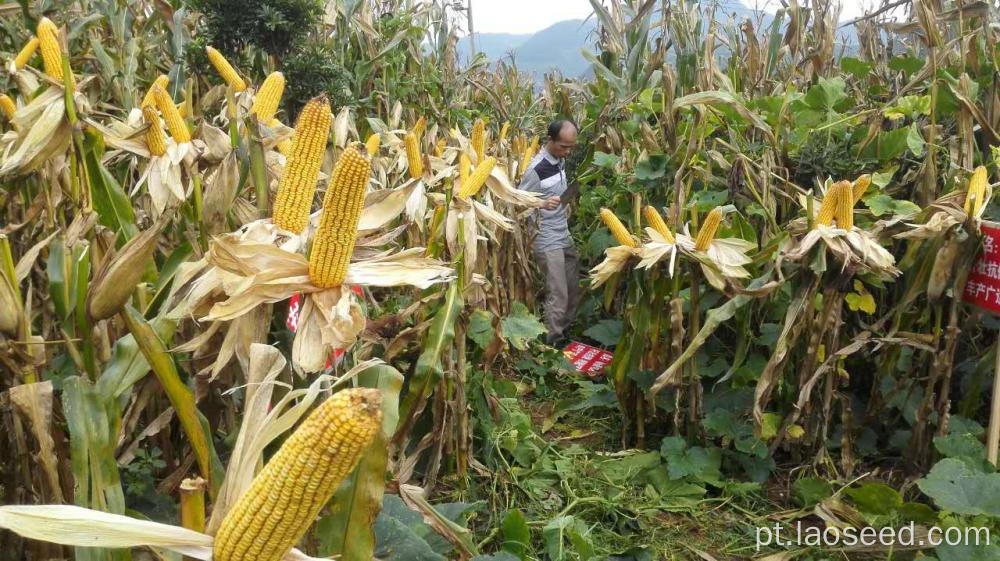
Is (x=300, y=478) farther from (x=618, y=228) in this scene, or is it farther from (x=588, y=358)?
(x=588, y=358)

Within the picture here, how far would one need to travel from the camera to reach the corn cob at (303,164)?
147 cm

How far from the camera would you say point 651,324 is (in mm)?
3504

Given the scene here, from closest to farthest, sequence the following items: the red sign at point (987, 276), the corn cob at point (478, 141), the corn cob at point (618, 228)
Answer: the red sign at point (987, 276), the corn cob at point (618, 228), the corn cob at point (478, 141)

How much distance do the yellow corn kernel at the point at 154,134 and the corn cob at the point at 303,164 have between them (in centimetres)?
87

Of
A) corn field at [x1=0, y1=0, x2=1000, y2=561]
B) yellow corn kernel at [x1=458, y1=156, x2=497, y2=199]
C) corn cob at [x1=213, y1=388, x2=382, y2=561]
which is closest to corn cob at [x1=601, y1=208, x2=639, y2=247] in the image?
corn field at [x1=0, y1=0, x2=1000, y2=561]

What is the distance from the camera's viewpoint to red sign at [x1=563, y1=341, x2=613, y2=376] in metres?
4.55

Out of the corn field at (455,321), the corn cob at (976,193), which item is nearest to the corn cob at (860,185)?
the corn field at (455,321)

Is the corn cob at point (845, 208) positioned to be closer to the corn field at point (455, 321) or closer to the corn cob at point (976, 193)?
the corn field at point (455, 321)

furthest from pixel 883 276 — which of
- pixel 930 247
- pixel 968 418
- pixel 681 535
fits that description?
pixel 681 535

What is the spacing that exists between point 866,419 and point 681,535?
45.7 inches

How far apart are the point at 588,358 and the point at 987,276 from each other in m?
2.45

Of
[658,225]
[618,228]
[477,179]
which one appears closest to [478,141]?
[477,179]

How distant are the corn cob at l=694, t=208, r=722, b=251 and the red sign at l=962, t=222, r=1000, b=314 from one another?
3.18 ft

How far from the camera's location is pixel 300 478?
35.6 inches
